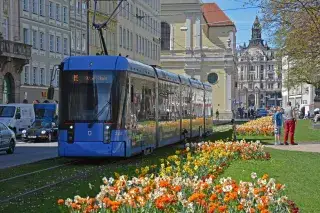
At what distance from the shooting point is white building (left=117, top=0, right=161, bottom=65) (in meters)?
82.9

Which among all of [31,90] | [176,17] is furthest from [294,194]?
[176,17]

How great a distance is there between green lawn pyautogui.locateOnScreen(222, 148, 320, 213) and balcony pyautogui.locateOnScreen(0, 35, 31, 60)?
33.4 meters

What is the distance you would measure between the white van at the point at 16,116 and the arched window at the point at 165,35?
204 feet

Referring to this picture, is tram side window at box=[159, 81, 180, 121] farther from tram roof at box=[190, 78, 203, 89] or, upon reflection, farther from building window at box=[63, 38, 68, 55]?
building window at box=[63, 38, 68, 55]

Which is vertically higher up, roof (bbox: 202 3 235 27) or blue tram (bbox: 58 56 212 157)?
roof (bbox: 202 3 235 27)

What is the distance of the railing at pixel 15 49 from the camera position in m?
53.1

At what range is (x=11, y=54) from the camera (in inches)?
2138

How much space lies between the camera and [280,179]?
619 inches

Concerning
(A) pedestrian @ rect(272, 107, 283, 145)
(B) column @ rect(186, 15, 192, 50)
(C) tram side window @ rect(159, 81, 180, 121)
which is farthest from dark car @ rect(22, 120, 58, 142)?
(B) column @ rect(186, 15, 192, 50)

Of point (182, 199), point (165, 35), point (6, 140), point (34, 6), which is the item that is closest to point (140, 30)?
point (165, 35)

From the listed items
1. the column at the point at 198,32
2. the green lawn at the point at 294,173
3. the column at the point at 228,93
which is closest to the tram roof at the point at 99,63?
the green lawn at the point at 294,173

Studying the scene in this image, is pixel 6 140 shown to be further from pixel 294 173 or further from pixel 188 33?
pixel 188 33

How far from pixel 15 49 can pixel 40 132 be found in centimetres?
1651

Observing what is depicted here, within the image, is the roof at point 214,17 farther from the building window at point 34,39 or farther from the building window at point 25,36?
the building window at point 25,36
